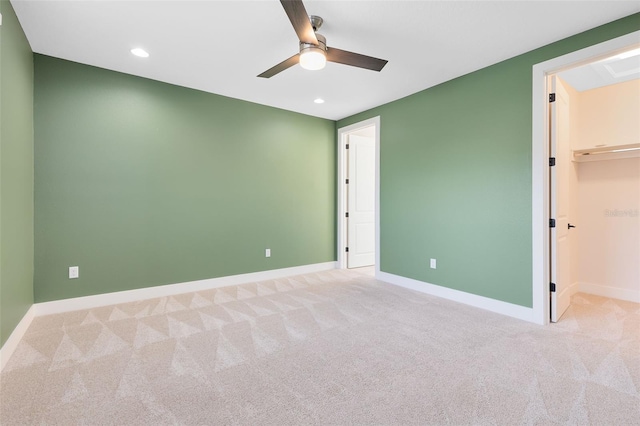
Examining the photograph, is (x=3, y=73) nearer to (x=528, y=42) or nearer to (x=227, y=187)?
(x=227, y=187)

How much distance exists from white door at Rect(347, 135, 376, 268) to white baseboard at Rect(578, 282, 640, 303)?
2.95 m

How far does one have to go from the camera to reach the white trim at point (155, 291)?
3219mm

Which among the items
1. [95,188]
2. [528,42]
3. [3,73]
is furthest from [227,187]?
[528,42]

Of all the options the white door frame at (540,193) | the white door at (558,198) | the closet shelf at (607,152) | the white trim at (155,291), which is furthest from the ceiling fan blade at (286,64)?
the closet shelf at (607,152)

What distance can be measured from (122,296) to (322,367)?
271 centimetres

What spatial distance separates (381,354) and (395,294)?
1657mm

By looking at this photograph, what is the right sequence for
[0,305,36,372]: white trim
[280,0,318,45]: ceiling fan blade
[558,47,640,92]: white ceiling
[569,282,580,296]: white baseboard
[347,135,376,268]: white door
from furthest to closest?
[347,135,376,268]: white door, [569,282,580,296]: white baseboard, [558,47,640,92]: white ceiling, [0,305,36,372]: white trim, [280,0,318,45]: ceiling fan blade

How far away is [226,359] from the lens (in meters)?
2.27

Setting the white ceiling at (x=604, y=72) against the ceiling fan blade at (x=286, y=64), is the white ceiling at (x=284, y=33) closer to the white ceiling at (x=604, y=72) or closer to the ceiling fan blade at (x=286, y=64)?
the ceiling fan blade at (x=286, y=64)

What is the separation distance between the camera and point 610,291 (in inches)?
149

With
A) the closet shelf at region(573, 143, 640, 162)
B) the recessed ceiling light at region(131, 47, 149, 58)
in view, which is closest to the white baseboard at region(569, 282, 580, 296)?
the closet shelf at region(573, 143, 640, 162)

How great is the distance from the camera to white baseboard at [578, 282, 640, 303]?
11.8 feet

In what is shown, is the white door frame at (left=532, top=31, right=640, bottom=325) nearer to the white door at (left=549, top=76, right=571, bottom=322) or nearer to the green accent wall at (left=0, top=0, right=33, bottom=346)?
the white door at (left=549, top=76, right=571, bottom=322)

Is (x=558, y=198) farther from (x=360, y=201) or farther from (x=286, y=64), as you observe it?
(x=360, y=201)
